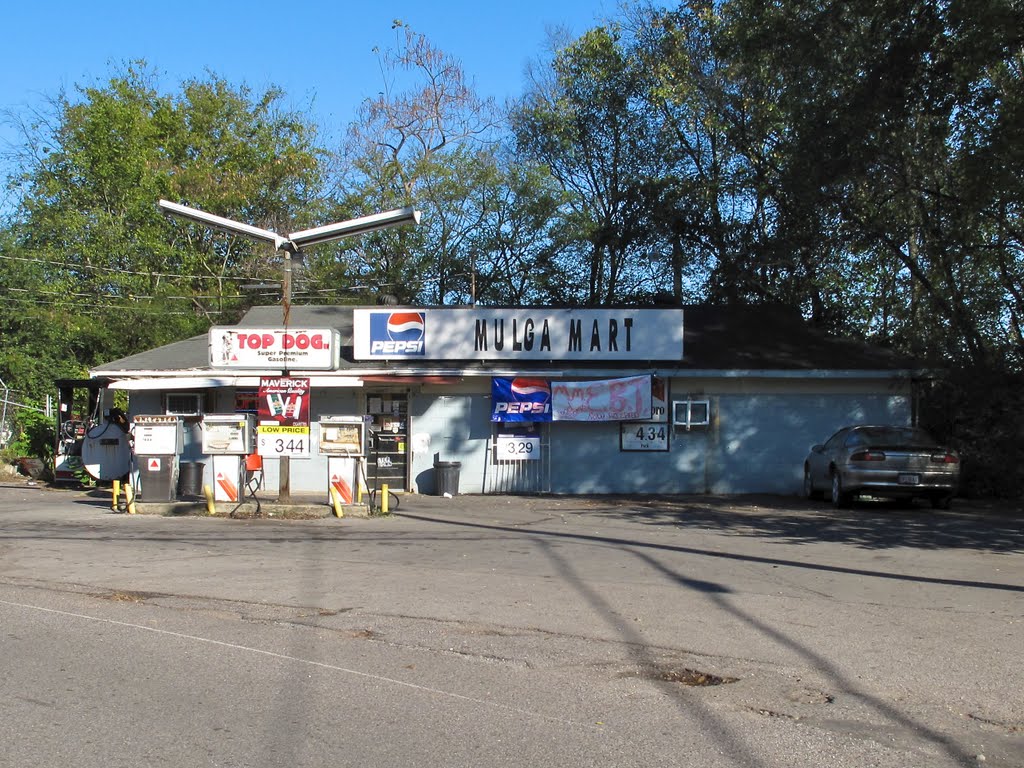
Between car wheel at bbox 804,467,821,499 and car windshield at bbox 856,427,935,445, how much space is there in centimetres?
240

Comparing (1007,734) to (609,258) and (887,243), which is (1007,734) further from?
(609,258)

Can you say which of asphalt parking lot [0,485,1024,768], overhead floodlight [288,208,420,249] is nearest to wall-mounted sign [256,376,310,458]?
overhead floodlight [288,208,420,249]

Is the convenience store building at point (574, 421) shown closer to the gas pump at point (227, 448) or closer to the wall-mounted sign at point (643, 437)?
the wall-mounted sign at point (643, 437)

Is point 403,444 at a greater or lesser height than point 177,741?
greater

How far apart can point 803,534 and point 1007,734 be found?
9.10 metres

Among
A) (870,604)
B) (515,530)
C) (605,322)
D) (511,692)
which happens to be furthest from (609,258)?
(511,692)

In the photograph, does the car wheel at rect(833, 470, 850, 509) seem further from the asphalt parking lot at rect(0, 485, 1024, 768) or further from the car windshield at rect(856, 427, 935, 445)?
the asphalt parking lot at rect(0, 485, 1024, 768)

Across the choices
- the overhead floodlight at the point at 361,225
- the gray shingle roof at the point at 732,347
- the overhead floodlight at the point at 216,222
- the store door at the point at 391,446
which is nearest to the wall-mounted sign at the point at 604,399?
the gray shingle roof at the point at 732,347

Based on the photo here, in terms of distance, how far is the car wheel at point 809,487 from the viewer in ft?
67.3

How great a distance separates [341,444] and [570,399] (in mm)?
6093

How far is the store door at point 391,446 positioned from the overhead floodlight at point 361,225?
5.52 meters

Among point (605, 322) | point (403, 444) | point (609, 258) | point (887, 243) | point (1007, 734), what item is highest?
point (609, 258)

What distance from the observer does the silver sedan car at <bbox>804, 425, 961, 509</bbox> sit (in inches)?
685

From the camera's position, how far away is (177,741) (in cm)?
539
